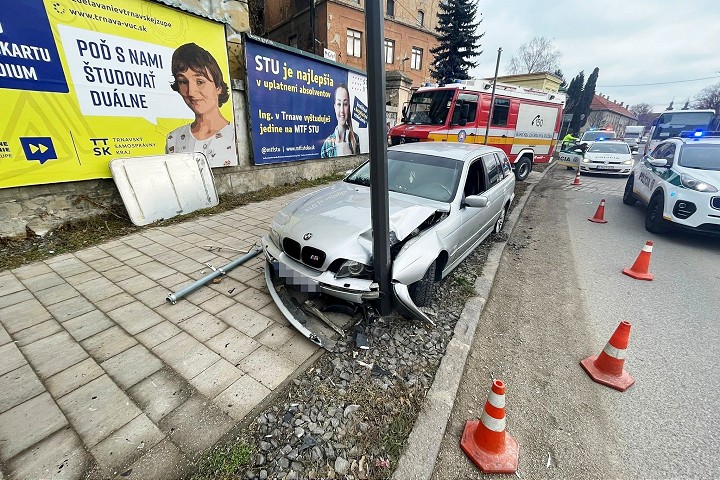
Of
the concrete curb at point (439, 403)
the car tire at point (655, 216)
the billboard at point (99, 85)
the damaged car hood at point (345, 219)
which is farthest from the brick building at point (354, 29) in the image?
the concrete curb at point (439, 403)

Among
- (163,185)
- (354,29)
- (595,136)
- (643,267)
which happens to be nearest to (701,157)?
(643,267)

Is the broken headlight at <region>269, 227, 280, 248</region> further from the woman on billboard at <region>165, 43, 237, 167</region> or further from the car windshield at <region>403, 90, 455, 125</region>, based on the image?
the car windshield at <region>403, 90, 455, 125</region>

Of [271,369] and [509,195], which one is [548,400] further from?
[509,195]

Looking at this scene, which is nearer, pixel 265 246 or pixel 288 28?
pixel 265 246

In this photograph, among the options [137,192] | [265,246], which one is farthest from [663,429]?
[137,192]

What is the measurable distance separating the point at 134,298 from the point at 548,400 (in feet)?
13.0

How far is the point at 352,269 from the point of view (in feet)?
8.73

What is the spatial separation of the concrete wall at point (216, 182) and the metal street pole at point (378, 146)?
192 inches

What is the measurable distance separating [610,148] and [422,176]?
528 inches

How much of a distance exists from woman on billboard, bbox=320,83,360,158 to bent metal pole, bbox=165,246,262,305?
5563 millimetres

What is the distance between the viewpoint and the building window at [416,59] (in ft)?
95.3

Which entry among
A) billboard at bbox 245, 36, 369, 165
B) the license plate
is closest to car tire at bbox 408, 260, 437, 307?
the license plate

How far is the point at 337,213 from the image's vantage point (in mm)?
3117

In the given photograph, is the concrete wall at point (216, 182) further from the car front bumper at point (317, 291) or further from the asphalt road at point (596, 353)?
the asphalt road at point (596, 353)
